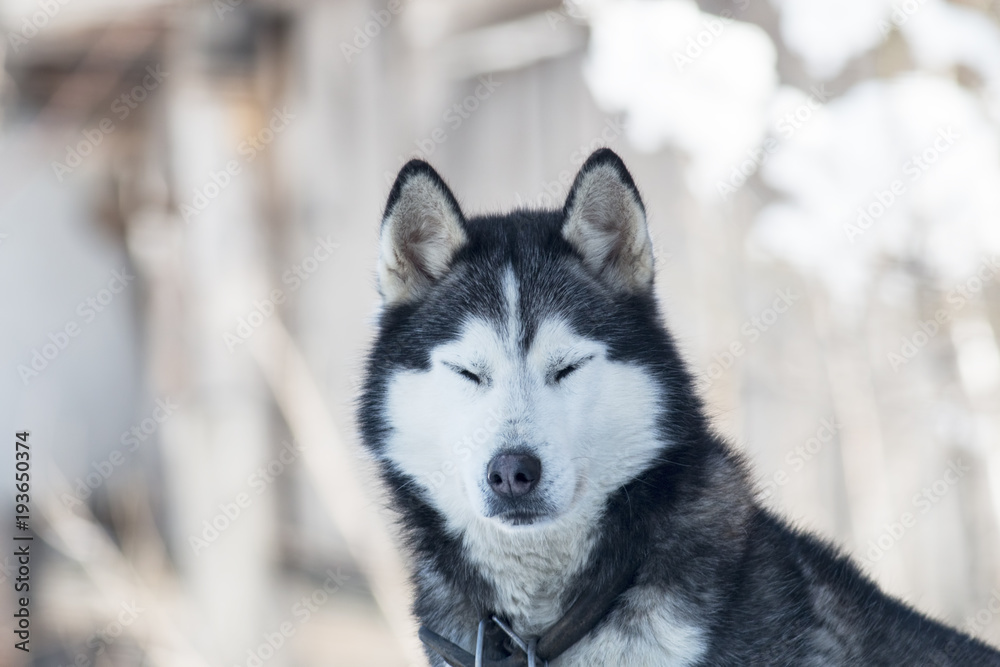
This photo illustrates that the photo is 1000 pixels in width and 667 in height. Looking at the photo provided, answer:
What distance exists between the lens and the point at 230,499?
5973 mm

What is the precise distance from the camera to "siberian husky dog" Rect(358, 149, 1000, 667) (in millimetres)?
2072

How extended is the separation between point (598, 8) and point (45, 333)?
233 inches

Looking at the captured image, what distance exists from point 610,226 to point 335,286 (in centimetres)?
444

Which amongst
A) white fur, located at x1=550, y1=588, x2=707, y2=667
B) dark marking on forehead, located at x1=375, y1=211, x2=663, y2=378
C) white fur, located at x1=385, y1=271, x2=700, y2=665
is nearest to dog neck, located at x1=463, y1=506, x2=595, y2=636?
white fur, located at x1=385, y1=271, x2=700, y2=665

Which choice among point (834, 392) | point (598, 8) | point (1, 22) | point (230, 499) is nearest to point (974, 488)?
point (834, 392)

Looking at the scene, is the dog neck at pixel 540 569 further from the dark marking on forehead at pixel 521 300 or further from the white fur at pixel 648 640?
the dark marking on forehead at pixel 521 300

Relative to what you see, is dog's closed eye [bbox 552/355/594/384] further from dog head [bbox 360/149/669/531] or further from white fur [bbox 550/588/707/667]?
white fur [bbox 550/588/707/667]

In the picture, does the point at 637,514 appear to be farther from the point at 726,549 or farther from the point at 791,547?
the point at 791,547

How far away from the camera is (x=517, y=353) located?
7.18ft

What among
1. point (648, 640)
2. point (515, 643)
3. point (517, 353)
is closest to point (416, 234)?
point (517, 353)

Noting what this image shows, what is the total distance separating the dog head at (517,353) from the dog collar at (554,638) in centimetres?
19

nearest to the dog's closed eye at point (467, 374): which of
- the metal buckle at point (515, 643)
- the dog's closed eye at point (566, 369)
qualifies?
the dog's closed eye at point (566, 369)

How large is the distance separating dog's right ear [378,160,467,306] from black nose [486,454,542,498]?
26.7 inches

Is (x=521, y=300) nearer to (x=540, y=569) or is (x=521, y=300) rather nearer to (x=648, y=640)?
(x=540, y=569)
